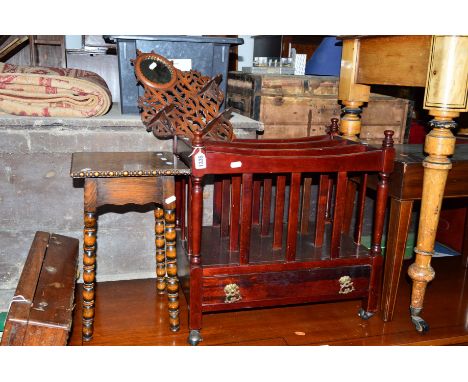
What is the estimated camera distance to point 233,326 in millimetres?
1813

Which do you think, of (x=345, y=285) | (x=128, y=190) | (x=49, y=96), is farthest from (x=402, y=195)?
(x=49, y=96)

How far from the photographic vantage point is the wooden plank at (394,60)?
63.8 inches

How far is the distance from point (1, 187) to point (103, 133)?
1.53ft

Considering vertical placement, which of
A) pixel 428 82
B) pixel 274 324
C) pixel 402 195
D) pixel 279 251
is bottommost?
pixel 274 324

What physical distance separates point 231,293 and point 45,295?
0.60 meters

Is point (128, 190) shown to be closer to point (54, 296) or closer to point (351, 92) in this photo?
point (54, 296)

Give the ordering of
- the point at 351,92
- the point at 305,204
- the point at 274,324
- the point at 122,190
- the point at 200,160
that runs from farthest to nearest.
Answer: the point at 351,92
the point at 305,204
the point at 274,324
the point at 122,190
the point at 200,160

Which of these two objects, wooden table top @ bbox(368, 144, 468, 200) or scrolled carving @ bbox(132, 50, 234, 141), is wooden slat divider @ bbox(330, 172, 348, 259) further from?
scrolled carving @ bbox(132, 50, 234, 141)

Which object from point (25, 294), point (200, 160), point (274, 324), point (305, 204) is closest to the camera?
point (25, 294)

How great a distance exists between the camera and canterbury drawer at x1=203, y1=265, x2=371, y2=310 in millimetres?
1611

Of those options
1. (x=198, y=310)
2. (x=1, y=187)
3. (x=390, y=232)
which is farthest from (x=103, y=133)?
(x=390, y=232)

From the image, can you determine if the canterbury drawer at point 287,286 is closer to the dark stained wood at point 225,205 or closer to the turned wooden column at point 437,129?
the turned wooden column at point 437,129

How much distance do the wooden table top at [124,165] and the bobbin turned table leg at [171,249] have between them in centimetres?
6

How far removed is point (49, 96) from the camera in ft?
6.28
